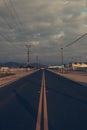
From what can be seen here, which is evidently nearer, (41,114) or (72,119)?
(72,119)

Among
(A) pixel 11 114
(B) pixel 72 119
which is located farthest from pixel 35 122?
(A) pixel 11 114

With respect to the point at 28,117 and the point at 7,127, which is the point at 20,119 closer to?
the point at 28,117

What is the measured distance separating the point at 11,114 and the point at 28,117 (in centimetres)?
109

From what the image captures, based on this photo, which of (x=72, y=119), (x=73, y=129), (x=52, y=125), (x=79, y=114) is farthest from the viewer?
(x=79, y=114)

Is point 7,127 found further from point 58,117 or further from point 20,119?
point 58,117

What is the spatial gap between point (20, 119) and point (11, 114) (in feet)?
4.27

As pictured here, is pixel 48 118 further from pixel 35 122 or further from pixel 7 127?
pixel 7 127

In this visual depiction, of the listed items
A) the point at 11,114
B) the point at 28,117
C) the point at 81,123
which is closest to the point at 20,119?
the point at 28,117

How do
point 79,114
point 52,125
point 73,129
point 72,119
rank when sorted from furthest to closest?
point 79,114 → point 72,119 → point 52,125 → point 73,129

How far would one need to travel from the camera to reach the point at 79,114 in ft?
38.9

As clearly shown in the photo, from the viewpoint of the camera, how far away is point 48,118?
10898mm

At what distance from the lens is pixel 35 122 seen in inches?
393

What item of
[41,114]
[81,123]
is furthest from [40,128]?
[41,114]

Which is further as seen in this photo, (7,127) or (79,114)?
(79,114)
